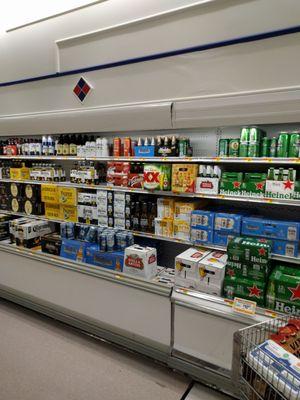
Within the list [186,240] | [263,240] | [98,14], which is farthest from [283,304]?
[98,14]

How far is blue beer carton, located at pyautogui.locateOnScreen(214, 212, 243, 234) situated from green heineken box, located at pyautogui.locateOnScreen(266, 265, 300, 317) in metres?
0.45

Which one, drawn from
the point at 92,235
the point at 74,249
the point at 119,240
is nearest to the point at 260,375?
the point at 119,240

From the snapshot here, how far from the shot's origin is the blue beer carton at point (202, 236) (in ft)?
8.43

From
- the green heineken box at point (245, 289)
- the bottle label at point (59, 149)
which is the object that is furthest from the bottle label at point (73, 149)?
the green heineken box at point (245, 289)

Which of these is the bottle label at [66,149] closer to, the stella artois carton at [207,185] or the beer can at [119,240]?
the beer can at [119,240]

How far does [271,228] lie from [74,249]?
6.55 ft

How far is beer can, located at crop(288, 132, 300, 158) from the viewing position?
6.99ft

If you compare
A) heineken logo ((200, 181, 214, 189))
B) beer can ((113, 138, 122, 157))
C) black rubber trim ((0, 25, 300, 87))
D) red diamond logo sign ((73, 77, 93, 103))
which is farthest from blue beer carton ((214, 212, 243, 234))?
red diamond logo sign ((73, 77, 93, 103))

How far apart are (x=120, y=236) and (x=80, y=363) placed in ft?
3.92

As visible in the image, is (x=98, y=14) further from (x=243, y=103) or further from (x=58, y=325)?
(x=58, y=325)

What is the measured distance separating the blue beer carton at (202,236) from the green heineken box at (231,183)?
372mm

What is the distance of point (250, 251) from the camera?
86.7 inches

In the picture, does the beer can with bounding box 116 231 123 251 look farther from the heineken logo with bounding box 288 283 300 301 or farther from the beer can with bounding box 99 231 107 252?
the heineken logo with bounding box 288 283 300 301

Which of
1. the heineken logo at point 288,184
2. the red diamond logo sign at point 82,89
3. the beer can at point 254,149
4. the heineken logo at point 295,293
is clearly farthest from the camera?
the red diamond logo sign at point 82,89
